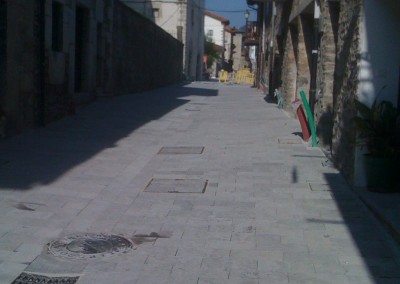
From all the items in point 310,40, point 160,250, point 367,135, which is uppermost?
point 310,40

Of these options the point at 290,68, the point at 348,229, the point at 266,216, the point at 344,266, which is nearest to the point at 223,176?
the point at 266,216

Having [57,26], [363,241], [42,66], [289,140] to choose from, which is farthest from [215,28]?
[363,241]

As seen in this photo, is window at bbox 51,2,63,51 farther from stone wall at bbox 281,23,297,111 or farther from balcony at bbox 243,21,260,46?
balcony at bbox 243,21,260,46

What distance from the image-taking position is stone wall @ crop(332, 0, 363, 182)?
25.0 feet

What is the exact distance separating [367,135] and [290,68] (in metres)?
10.2

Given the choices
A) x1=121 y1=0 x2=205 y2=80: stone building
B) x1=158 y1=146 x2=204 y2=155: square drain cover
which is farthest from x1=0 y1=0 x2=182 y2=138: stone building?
x1=121 y1=0 x2=205 y2=80: stone building

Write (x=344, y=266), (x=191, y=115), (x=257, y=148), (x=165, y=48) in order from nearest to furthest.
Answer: (x=344, y=266)
(x=257, y=148)
(x=191, y=115)
(x=165, y=48)

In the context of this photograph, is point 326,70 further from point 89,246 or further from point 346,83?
point 89,246

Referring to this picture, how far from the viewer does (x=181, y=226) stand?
19.6 feet

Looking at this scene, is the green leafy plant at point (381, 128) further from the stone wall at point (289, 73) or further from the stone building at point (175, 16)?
the stone building at point (175, 16)

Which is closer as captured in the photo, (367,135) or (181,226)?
(181,226)

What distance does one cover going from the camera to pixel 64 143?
10305 mm

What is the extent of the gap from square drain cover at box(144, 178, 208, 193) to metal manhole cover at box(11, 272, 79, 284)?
9.47 feet

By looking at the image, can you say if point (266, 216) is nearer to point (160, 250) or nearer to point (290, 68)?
point (160, 250)
